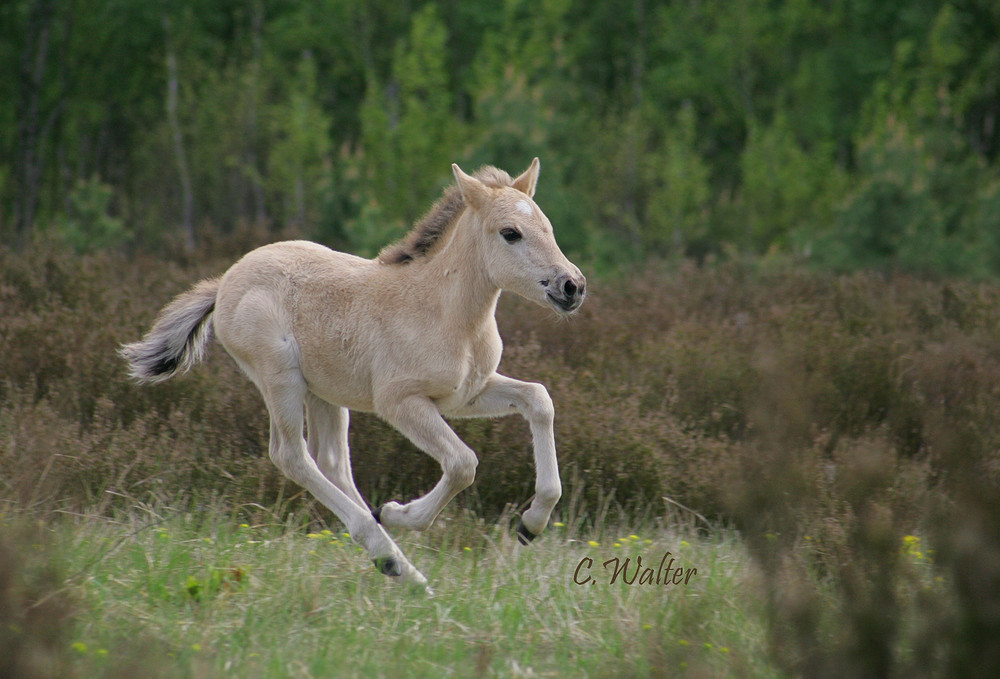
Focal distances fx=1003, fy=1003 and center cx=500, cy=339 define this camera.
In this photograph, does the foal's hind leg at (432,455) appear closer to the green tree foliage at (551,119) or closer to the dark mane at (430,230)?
the dark mane at (430,230)

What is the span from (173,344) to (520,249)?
6.51 feet

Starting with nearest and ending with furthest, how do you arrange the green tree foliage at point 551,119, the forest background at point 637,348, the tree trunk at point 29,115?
1. the forest background at point 637,348
2. the green tree foliage at point 551,119
3. the tree trunk at point 29,115

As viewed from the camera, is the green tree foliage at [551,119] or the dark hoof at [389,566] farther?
the green tree foliage at [551,119]

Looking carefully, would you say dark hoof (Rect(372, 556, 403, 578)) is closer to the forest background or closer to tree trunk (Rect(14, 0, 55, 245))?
the forest background

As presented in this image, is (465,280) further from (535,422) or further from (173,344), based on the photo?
(173,344)

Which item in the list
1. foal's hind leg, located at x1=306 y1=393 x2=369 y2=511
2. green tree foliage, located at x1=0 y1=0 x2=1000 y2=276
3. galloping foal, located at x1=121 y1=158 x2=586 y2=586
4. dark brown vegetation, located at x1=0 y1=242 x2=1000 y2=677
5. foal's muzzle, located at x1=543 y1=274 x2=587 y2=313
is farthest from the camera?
green tree foliage, located at x1=0 y1=0 x2=1000 y2=276

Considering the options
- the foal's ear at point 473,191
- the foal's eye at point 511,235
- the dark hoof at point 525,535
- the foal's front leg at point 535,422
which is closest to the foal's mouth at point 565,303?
the foal's eye at point 511,235

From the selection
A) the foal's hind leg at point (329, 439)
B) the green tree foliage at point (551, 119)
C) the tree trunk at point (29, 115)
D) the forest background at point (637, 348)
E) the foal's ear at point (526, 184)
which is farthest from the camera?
the tree trunk at point (29, 115)

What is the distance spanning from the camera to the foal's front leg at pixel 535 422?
4.31m

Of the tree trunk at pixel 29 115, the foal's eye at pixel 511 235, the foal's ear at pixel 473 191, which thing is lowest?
the tree trunk at pixel 29 115

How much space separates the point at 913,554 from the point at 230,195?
81.7ft

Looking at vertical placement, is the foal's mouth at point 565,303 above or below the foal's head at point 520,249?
below

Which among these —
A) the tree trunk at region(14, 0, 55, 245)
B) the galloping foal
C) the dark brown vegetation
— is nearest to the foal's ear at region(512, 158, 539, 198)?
the galloping foal

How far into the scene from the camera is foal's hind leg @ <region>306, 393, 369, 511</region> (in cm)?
506
